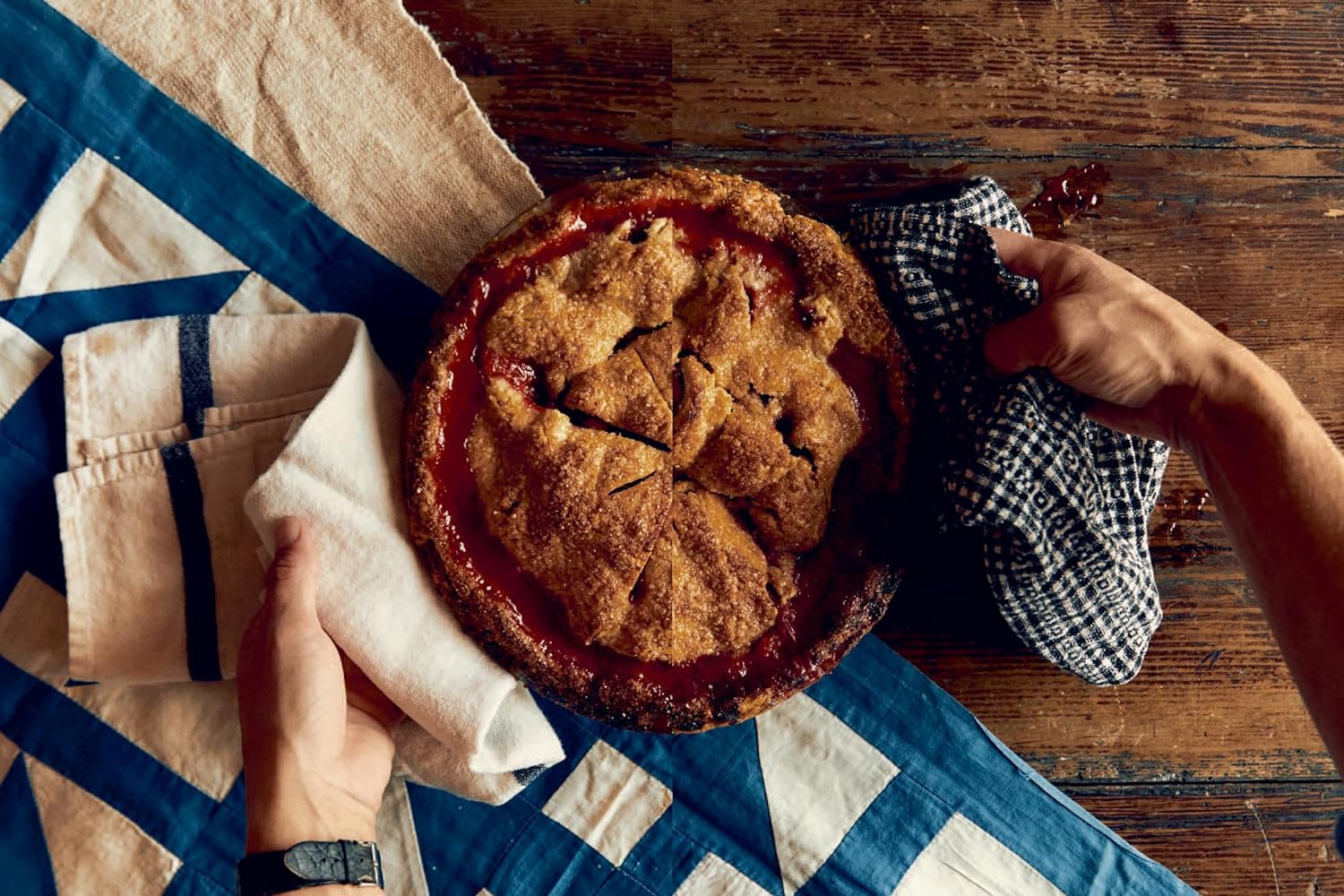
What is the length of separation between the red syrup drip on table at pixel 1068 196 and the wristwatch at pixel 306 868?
4.38 feet

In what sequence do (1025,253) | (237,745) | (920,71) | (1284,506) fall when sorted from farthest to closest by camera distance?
(920,71), (237,745), (1025,253), (1284,506)

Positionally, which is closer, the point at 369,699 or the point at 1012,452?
the point at 1012,452

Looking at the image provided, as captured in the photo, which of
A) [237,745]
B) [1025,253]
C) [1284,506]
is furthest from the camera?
[237,745]

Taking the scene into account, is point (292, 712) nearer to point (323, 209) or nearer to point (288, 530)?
point (288, 530)

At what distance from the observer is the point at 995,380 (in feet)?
4.31

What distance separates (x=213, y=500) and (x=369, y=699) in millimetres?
350

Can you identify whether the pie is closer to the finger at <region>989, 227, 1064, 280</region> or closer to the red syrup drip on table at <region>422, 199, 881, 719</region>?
the red syrup drip on table at <region>422, 199, 881, 719</region>

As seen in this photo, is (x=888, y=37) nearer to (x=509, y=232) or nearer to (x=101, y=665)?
(x=509, y=232)

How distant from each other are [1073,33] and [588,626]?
1172 mm

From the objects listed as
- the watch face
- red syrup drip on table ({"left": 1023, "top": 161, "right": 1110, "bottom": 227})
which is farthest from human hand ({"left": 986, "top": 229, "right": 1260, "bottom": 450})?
the watch face

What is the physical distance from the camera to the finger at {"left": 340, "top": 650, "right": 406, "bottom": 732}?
1354 millimetres

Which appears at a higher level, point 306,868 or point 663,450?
point 663,450

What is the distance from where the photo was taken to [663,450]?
49.9 inches

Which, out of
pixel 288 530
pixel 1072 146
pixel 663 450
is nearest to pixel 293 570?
pixel 288 530
